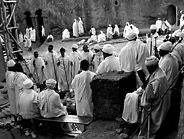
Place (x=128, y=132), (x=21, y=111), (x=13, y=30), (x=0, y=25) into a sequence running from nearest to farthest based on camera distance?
(x=128, y=132), (x=21, y=111), (x=0, y=25), (x=13, y=30)

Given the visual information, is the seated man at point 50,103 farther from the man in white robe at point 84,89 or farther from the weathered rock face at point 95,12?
the weathered rock face at point 95,12

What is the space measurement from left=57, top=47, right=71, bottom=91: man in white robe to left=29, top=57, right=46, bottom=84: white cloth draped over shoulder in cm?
65

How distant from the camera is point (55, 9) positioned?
27.9 m

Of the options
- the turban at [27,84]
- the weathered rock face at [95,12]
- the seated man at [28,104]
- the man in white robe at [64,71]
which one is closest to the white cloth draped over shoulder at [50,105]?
the seated man at [28,104]

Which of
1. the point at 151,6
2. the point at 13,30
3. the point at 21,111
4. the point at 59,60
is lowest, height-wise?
the point at 21,111

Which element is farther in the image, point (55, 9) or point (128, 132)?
point (55, 9)

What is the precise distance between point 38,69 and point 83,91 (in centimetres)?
422

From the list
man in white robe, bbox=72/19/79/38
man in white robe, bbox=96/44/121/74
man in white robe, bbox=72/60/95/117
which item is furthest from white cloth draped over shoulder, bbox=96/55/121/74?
man in white robe, bbox=72/19/79/38

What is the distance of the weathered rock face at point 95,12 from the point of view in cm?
2614

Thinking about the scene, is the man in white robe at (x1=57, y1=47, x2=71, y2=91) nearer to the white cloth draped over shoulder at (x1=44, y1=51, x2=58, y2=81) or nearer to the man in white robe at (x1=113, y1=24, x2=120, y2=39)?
the white cloth draped over shoulder at (x1=44, y1=51, x2=58, y2=81)

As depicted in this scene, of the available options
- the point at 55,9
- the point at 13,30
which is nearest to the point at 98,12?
the point at 55,9

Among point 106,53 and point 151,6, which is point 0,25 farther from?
point 151,6

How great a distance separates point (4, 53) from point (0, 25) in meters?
1.30

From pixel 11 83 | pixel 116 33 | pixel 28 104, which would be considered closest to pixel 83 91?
pixel 28 104
